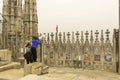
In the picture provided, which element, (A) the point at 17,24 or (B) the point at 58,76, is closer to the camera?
(B) the point at 58,76

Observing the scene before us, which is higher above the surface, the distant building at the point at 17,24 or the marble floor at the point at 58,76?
the distant building at the point at 17,24

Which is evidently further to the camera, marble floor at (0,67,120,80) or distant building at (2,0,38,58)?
distant building at (2,0,38,58)

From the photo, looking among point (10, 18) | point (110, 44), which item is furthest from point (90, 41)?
point (10, 18)

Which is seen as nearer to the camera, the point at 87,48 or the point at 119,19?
the point at 119,19

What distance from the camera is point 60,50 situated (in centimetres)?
1641

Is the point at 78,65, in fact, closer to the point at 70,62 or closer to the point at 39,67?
the point at 70,62

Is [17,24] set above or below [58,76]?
above

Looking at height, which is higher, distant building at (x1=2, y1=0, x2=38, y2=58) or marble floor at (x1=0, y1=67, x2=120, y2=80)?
distant building at (x1=2, y1=0, x2=38, y2=58)

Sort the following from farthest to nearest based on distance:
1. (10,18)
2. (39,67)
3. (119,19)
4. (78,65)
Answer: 1. (10,18)
2. (78,65)
3. (119,19)
4. (39,67)

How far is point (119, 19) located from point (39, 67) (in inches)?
247

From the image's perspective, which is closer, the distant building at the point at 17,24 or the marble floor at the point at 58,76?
the marble floor at the point at 58,76

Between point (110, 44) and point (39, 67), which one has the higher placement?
point (110, 44)

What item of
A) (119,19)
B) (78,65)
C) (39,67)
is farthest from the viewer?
(78,65)

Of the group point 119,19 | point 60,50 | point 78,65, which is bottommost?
point 78,65
